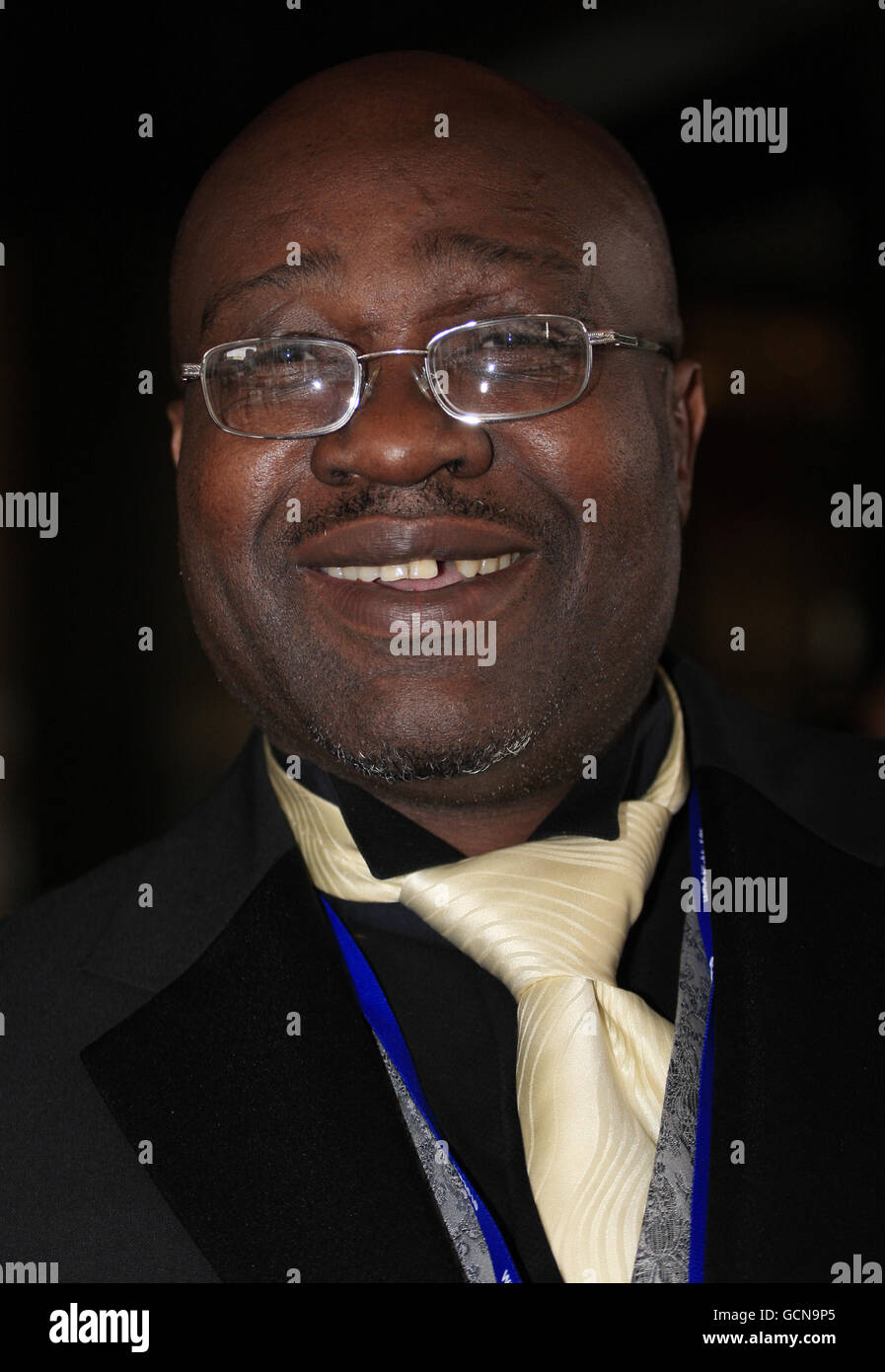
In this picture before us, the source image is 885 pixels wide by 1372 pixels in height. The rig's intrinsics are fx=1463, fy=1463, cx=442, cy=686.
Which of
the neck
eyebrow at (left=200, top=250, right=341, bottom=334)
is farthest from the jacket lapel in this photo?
eyebrow at (left=200, top=250, right=341, bottom=334)

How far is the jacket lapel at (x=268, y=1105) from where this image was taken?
124cm

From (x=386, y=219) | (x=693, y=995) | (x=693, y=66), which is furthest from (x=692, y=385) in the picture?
(x=693, y=66)

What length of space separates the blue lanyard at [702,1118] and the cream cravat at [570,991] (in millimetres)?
38

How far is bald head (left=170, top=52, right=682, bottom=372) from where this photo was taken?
1.43m

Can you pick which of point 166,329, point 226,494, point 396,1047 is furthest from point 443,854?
point 166,329

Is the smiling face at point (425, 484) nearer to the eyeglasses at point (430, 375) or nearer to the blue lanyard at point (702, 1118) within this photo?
the eyeglasses at point (430, 375)

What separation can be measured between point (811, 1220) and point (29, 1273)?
0.68 meters

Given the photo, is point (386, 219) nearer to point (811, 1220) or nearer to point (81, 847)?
point (811, 1220)

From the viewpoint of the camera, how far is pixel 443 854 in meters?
1.45

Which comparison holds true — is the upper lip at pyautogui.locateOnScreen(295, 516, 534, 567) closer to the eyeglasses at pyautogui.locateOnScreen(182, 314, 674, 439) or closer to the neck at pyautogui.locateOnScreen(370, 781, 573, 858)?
the eyeglasses at pyautogui.locateOnScreen(182, 314, 674, 439)

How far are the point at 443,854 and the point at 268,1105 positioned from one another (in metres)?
0.29

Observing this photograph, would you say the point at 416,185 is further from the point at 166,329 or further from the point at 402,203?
A: the point at 166,329

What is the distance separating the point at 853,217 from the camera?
392cm
